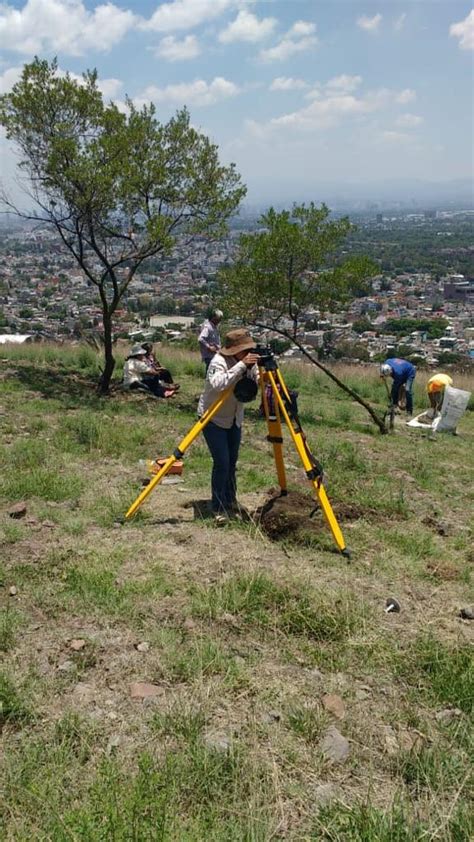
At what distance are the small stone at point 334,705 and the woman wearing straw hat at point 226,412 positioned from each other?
2399 millimetres

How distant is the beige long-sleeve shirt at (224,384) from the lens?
514 cm

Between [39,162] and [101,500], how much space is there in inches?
298

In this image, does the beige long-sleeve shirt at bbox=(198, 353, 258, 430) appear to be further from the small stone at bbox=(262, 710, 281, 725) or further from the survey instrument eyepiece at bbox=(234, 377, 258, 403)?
the small stone at bbox=(262, 710, 281, 725)

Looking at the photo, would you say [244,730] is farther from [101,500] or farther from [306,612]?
[101,500]

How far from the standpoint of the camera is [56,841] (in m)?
2.28

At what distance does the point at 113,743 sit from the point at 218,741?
0.48 m

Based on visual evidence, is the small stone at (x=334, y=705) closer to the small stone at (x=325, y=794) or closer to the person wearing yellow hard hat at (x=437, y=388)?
the small stone at (x=325, y=794)

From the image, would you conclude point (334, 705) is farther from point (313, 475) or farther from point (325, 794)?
point (313, 475)

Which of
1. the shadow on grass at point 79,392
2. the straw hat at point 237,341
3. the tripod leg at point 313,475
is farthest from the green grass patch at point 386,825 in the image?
the shadow on grass at point 79,392

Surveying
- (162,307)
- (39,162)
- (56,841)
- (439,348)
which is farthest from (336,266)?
(162,307)

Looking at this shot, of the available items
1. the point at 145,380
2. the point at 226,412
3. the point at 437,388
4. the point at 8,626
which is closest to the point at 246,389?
the point at 226,412

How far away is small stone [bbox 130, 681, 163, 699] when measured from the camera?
321 centimetres

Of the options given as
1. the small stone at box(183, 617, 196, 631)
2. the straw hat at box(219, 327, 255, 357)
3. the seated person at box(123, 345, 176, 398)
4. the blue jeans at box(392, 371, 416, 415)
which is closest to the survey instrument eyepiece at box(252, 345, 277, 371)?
the straw hat at box(219, 327, 255, 357)

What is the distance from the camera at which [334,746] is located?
2883 mm
